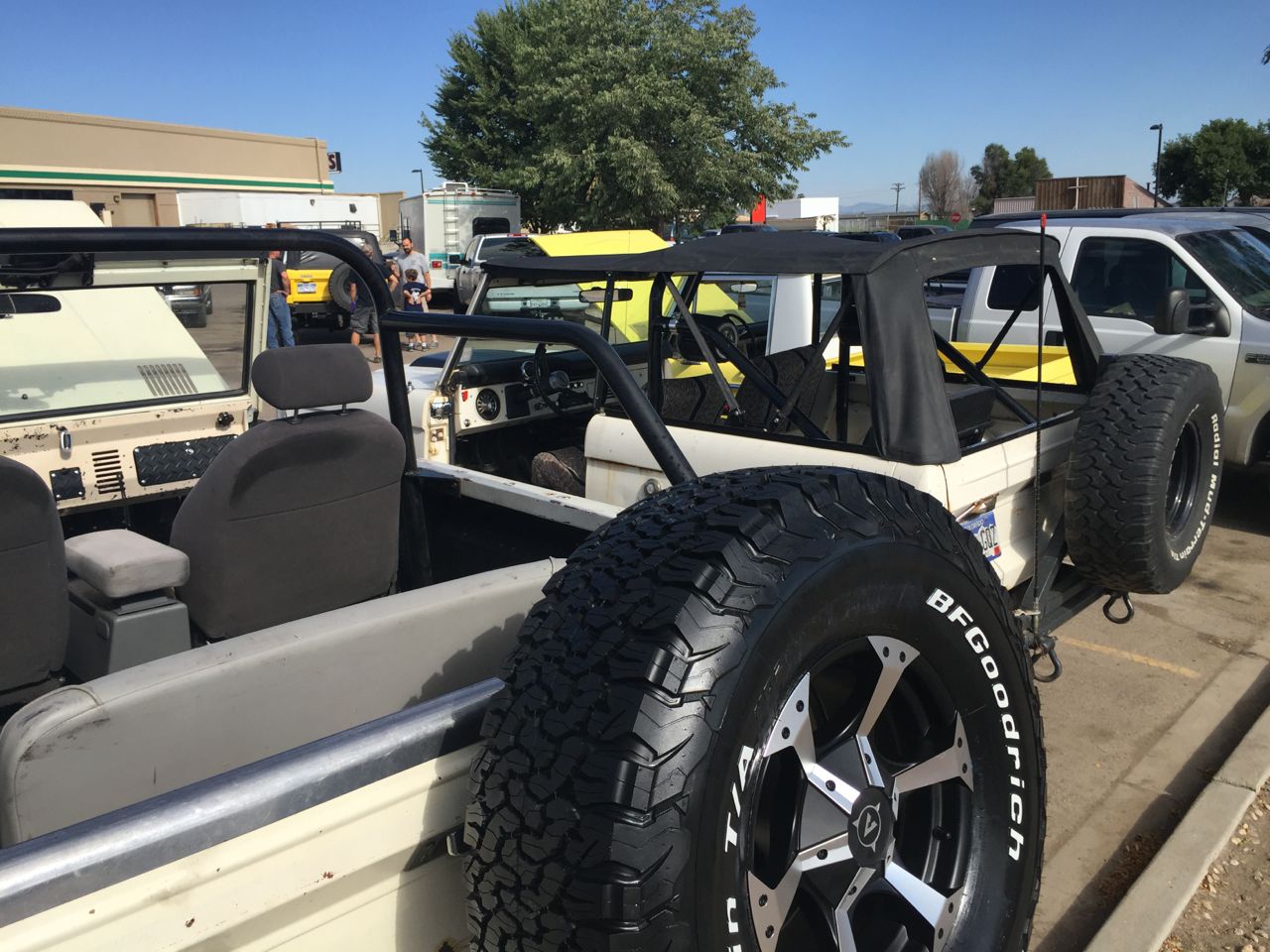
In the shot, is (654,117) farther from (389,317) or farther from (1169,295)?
(389,317)

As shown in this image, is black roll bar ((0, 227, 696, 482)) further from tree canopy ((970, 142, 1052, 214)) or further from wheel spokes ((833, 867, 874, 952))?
tree canopy ((970, 142, 1052, 214))

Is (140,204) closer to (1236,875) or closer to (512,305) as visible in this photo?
(512,305)

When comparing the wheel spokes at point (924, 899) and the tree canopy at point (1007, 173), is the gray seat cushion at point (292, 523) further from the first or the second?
the tree canopy at point (1007, 173)

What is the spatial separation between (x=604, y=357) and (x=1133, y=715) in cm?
297

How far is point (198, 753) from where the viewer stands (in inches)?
65.0

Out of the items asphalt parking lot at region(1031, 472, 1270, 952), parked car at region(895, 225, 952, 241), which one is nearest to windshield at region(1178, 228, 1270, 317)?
parked car at region(895, 225, 952, 241)

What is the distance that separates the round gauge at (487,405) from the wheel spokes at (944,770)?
3.37 m

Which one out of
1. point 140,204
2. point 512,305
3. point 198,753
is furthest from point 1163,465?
point 140,204

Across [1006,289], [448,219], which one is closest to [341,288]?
[448,219]

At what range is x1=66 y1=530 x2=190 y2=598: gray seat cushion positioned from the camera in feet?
6.72

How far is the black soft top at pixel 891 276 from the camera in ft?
9.83

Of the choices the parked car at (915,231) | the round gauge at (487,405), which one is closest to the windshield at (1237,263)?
the parked car at (915,231)

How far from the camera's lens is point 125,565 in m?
2.06

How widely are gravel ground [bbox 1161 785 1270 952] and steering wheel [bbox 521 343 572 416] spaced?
10.1 ft
